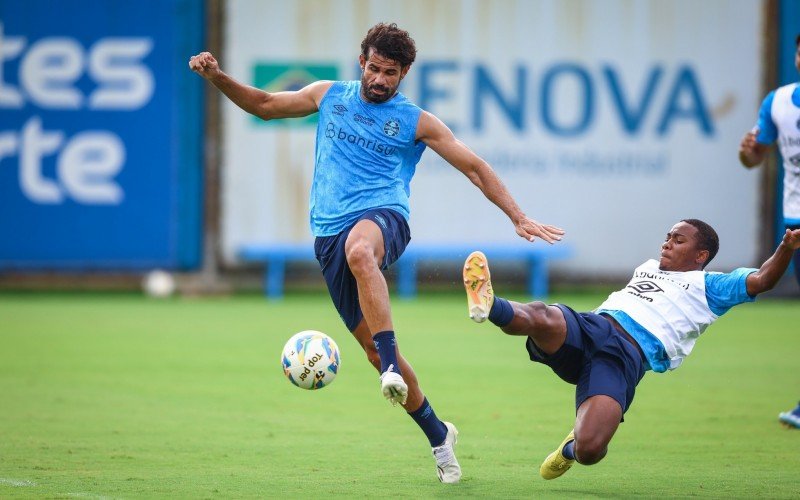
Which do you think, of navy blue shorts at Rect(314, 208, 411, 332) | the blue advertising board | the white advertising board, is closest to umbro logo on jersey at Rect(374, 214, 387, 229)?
navy blue shorts at Rect(314, 208, 411, 332)

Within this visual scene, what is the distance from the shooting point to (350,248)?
6648 millimetres

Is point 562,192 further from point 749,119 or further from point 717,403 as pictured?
point 717,403

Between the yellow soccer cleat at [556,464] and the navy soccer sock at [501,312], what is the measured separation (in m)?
0.73

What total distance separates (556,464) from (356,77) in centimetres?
1311

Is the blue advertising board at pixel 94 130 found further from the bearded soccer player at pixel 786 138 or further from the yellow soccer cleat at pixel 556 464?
the yellow soccer cleat at pixel 556 464

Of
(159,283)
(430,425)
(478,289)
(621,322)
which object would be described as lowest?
(159,283)

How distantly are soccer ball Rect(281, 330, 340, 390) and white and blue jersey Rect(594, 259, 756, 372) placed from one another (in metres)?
1.57

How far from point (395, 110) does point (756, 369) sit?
20.7 feet

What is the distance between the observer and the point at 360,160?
7.05 m

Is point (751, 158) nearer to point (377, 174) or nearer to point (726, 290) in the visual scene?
point (726, 290)

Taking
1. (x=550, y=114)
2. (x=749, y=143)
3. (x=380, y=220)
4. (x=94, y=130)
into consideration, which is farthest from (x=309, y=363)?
(x=550, y=114)

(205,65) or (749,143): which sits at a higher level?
(205,65)

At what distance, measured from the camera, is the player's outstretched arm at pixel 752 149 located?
9.43 m

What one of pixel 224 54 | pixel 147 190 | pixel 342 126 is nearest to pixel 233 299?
pixel 147 190
